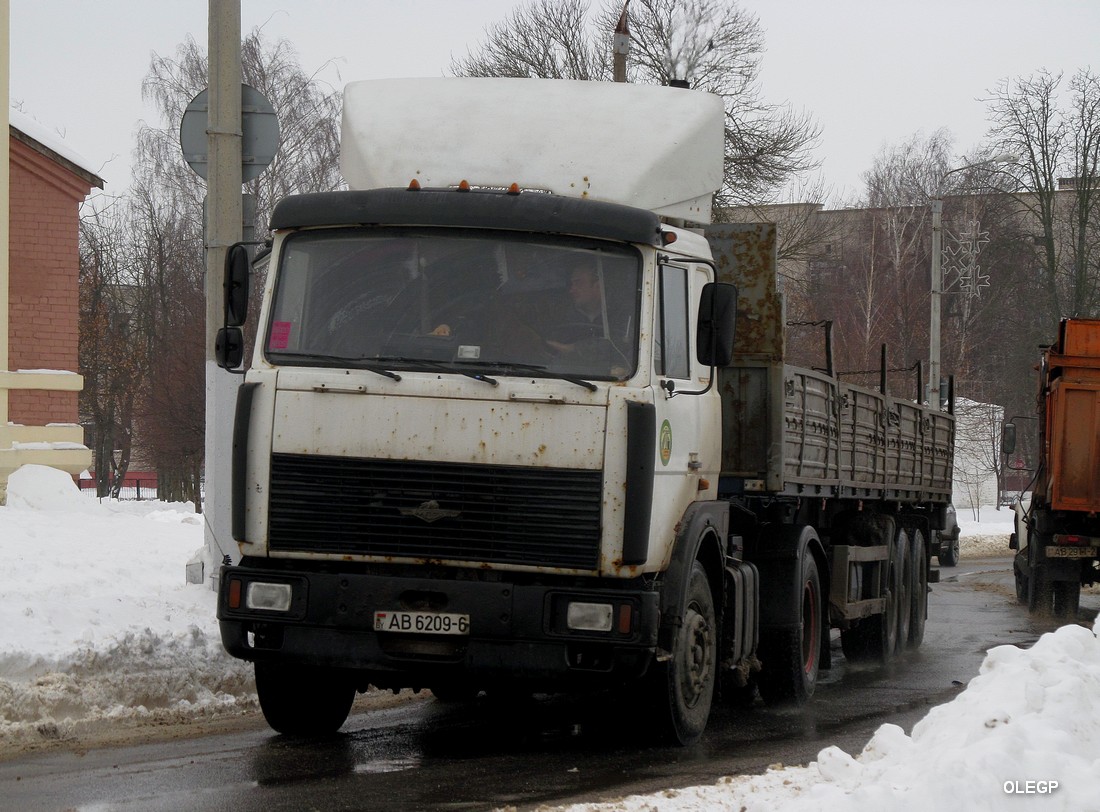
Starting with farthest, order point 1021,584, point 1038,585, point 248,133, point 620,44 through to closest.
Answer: point 620,44 < point 1021,584 < point 1038,585 < point 248,133

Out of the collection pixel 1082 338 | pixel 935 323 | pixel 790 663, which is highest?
pixel 935 323

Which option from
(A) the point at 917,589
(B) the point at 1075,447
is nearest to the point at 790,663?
(A) the point at 917,589

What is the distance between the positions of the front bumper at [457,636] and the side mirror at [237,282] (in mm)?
1359

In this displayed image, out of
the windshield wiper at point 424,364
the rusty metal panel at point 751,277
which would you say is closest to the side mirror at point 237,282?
the windshield wiper at point 424,364

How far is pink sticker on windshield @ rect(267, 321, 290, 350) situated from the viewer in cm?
731

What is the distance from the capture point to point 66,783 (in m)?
6.42

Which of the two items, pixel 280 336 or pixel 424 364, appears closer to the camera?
pixel 424 364

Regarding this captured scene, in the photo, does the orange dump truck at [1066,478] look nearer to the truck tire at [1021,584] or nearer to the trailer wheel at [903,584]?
the truck tire at [1021,584]

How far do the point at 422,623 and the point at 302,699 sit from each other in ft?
4.22

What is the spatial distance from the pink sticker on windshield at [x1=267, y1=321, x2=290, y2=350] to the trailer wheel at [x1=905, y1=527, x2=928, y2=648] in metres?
8.50

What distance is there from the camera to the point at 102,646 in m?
8.57

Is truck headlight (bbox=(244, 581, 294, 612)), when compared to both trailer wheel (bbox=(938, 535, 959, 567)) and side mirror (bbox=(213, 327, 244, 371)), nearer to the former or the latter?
side mirror (bbox=(213, 327, 244, 371))

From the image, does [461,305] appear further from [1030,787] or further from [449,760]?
[1030,787]

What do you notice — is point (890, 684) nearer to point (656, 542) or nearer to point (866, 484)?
point (866, 484)
